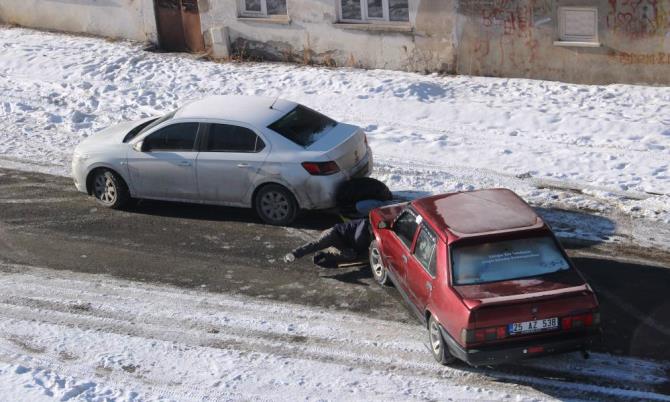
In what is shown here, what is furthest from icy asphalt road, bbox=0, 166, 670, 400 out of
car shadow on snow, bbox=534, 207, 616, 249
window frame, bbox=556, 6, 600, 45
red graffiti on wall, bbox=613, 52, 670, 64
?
window frame, bbox=556, 6, 600, 45

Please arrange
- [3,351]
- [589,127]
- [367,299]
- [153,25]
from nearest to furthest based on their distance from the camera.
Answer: [3,351]
[367,299]
[589,127]
[153,25]

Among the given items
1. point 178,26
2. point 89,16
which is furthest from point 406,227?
point 89,16

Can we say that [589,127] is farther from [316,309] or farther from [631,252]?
[316,309]

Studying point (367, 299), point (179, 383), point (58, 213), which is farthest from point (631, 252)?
point (58, 213)

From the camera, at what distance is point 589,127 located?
1647 cm

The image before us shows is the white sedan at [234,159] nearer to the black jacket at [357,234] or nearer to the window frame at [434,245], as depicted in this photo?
the black jacket at [357,234]

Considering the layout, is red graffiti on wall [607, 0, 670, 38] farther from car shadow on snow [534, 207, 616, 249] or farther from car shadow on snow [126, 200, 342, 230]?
car shadow on snow [126, 200, 342, 230]

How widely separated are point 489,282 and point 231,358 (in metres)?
2.86

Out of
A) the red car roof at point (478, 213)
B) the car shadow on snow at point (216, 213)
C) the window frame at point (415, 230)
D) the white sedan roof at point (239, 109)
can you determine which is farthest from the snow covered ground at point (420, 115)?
the window frame at point (415, 230)

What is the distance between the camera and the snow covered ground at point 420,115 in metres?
14.7

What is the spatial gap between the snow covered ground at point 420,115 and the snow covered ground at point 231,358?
4253mm

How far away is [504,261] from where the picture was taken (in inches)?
386

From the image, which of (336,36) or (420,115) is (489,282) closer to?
(420,115)

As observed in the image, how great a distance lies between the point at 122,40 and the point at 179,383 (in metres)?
13.9
